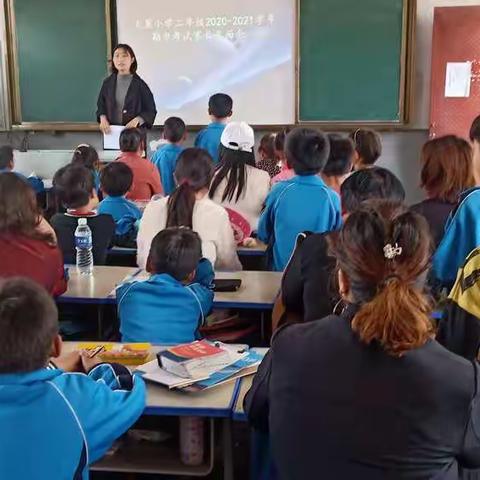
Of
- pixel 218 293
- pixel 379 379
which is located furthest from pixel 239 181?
pixel 379 379

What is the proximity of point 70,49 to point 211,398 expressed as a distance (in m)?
5.94

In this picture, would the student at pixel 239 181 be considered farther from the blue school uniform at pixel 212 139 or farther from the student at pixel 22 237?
the student at pixel 22 237

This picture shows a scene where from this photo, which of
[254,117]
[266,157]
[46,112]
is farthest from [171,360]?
[46,112]

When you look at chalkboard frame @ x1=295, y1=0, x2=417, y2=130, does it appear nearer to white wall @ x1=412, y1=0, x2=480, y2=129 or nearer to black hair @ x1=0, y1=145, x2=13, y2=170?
white wall @ x1=412, y1=0, x2=480, y2=129

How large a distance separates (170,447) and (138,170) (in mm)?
2942

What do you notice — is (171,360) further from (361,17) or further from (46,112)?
(46,112)

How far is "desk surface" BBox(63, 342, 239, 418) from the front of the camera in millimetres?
1895

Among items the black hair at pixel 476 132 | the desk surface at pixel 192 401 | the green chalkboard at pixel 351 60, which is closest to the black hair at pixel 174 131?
the green chalkboard at pixel 351 60

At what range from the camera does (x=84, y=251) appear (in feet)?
11.0

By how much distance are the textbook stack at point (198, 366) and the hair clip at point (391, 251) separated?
808mm

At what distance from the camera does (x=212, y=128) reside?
5.57 metres

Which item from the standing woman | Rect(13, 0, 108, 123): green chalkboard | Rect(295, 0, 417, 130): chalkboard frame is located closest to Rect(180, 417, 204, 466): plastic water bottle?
the standing woman

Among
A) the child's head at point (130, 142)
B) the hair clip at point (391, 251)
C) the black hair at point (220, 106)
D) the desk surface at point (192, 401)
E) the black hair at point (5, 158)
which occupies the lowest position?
the desk surface at point (192, 401)

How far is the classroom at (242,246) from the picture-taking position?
4.56 ft
